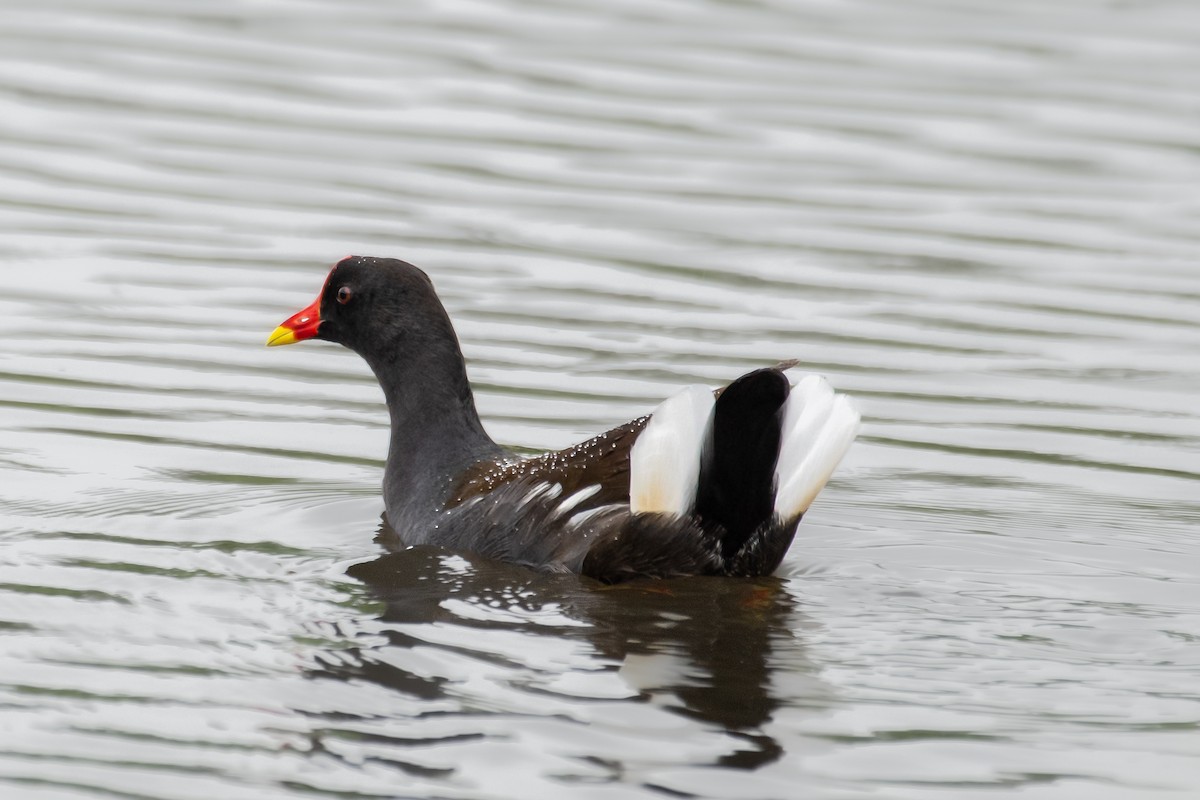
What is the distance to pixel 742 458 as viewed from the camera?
596 centimetres

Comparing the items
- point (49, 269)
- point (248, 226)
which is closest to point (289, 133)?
point (248, 226)

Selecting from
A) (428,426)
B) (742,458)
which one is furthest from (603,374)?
(742,458)

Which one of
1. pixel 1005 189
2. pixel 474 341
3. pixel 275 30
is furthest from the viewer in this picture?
pixel 275 30

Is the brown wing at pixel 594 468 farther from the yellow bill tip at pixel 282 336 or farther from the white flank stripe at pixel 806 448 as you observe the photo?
the yellow bill tip at pixel 282 336

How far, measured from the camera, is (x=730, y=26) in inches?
540

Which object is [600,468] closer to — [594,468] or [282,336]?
[594,468]

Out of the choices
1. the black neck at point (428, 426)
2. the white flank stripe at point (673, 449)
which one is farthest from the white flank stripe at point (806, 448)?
the black neck at point (428, 426)

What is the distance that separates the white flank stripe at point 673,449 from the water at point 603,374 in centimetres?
34

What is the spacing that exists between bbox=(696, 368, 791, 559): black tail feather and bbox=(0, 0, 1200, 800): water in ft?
0.77

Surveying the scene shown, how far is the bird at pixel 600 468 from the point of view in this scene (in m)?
5.93

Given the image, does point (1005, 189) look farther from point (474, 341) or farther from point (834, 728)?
point (834, 728)

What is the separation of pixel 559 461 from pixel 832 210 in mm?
4584

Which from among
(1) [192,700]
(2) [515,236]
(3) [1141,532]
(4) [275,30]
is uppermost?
(4) [275,30]

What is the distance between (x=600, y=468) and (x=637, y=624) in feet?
2.10
